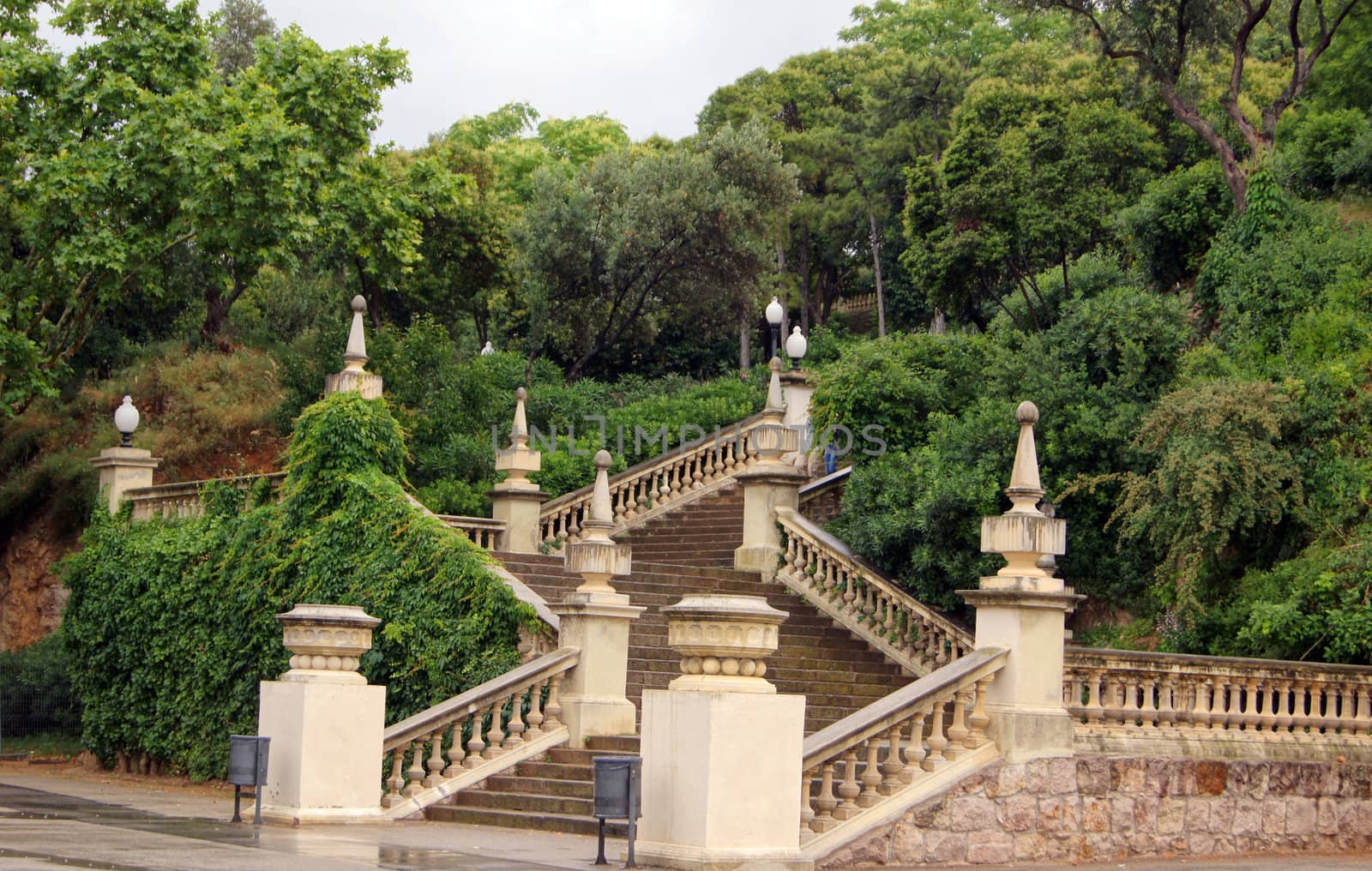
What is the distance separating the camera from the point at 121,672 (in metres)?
22.5

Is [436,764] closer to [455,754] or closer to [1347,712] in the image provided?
[455,754]

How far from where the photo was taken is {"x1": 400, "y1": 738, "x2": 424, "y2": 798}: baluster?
14049mm

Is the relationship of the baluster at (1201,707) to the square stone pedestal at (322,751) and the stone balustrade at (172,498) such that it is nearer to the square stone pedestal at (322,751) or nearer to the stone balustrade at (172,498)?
the square stone pedestal at (322,751)

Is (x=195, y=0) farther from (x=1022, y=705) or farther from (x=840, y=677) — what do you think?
(x=1022, y=705)

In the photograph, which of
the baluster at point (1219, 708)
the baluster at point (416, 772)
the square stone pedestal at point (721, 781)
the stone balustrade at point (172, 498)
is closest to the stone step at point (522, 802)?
the baluster at point (416, 772)

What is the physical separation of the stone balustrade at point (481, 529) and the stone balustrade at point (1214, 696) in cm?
851

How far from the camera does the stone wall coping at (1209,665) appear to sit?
12.9m

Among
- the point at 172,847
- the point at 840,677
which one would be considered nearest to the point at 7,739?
the point at 840,677

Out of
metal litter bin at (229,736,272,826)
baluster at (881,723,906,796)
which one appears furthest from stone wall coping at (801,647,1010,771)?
metal litter bin at (229,736,272,826)

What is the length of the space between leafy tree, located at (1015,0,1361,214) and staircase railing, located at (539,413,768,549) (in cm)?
840

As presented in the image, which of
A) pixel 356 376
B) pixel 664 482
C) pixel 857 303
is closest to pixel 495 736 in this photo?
pixel 356 376

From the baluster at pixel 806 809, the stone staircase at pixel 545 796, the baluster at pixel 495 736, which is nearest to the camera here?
the baluster at pixel 806 809

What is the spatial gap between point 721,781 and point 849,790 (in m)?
1.81

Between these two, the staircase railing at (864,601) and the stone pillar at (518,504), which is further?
the stone pillar at (518,504)
